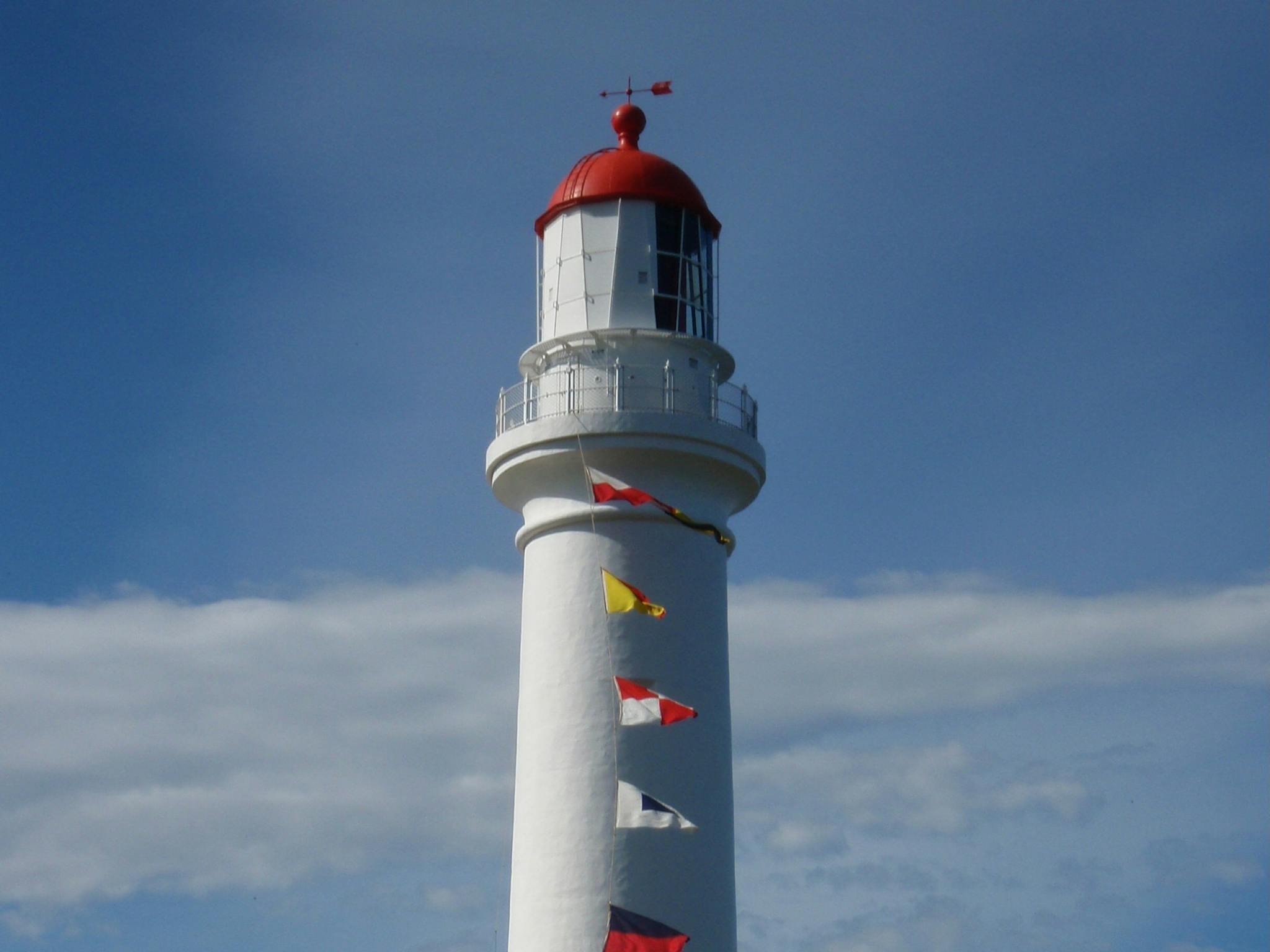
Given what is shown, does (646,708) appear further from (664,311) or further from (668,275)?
(668,275)

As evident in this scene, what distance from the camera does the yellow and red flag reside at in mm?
23109

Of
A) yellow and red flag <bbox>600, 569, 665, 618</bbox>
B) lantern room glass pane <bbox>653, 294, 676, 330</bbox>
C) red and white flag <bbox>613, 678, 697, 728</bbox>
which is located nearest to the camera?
red and white flag <bbox>613, 678, 697, 728</bbox>

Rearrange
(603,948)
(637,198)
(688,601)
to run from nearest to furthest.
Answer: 1. (603,948)
2. (688,601)
3. (637,198)

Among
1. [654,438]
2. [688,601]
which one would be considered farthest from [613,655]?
[654,438]

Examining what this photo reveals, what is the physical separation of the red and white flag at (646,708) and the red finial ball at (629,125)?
764 centimetres

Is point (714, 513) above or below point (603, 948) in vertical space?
above

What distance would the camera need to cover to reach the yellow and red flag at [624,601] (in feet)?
75.8

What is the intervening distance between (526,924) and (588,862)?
3.60 feet

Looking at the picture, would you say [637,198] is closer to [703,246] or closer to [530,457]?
[703,246]

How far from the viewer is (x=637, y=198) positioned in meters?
25.3

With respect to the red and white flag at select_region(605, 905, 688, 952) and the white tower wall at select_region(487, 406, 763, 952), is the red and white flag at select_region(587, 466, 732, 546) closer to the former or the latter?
the white tower wall at select_region(487, 406, 763, 952)

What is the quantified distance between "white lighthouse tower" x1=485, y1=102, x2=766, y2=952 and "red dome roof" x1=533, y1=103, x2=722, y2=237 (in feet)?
0.09

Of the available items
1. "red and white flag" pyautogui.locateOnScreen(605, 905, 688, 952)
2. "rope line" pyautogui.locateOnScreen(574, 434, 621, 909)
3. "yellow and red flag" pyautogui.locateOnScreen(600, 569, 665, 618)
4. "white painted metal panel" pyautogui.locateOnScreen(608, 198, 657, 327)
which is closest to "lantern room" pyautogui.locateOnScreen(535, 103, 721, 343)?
"white painted metal panel" pyautogui.locateOnScreen(608, 198, 657, 327)

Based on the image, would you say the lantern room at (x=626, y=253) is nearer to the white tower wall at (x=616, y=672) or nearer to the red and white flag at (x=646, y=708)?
the white tower wall at (x=616, y=672)
